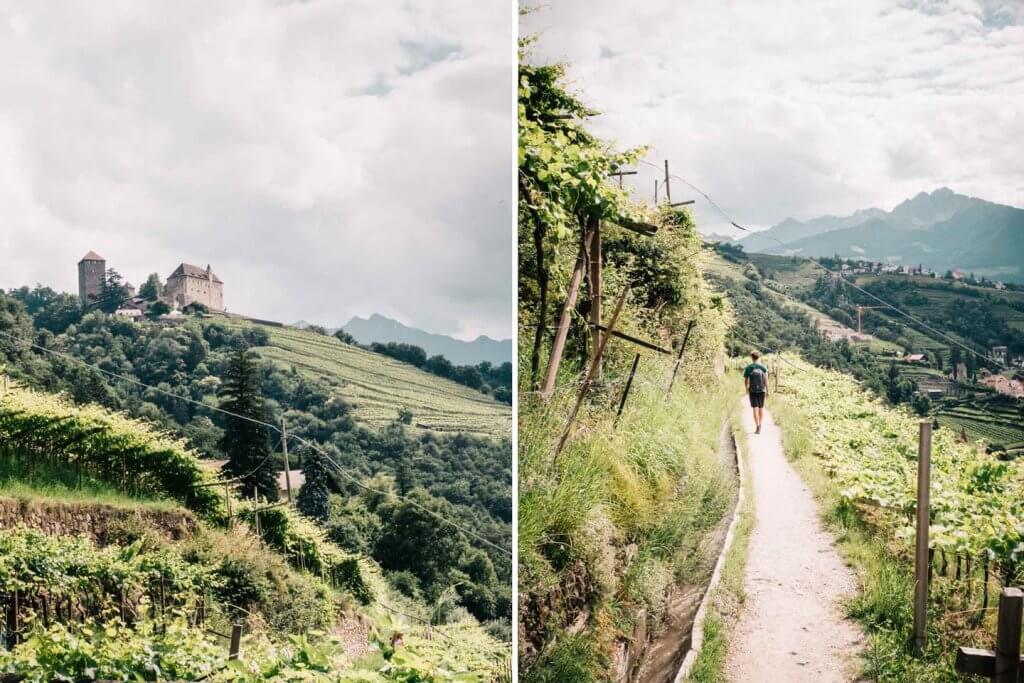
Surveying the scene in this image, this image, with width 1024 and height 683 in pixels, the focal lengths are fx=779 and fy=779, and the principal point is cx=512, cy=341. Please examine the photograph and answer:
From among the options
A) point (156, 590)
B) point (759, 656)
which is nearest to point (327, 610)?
point (156, 590)

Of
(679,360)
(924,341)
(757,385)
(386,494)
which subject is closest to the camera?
(924,341)

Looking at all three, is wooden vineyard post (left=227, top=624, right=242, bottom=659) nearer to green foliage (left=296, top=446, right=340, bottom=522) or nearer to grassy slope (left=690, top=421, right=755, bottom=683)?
green foliage (left=296, top=446, right=340, bottom=522)

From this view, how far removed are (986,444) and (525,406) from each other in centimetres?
123

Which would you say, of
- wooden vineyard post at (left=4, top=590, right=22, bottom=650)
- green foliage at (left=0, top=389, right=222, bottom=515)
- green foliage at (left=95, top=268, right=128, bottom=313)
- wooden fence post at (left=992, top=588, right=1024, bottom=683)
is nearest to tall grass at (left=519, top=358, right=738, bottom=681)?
wooden fence post at (left=992, top=588, right=1024, bottom=683)

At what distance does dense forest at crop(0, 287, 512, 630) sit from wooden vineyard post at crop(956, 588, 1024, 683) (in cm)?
136

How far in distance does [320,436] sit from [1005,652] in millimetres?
1834

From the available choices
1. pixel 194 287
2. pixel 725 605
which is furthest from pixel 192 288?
pixel 725 605

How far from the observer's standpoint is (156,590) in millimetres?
2305

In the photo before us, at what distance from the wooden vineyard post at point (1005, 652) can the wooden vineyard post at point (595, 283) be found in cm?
113

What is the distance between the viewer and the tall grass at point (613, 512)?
2104 mm

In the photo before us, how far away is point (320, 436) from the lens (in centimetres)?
243

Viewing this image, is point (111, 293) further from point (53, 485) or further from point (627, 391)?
point (627, 391)

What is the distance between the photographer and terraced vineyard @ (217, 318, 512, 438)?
2.42m

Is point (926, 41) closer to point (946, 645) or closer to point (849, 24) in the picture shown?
point (849, 24)
